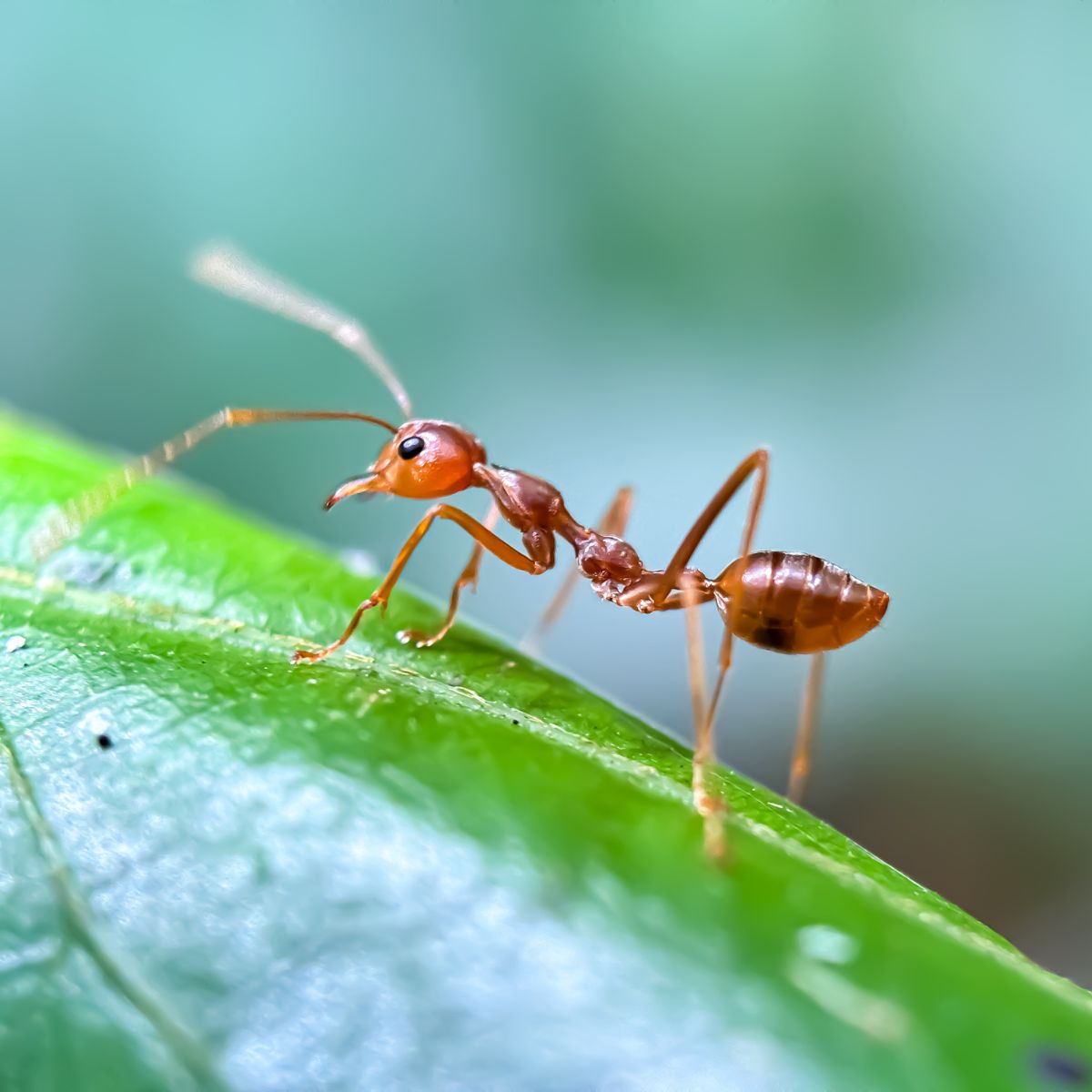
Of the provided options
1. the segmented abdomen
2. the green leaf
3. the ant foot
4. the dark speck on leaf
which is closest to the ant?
the segmented abdomen

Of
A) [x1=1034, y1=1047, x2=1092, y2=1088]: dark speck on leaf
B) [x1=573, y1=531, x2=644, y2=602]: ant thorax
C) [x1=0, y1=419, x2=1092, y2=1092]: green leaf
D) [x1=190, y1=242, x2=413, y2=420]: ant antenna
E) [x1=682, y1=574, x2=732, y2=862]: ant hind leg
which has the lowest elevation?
[x1=0, y1=419, x2=1092, y2=1092]: green leaf

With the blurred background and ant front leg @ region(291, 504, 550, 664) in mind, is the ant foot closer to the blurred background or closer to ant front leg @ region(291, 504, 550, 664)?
ant front leg @ region(291, 504, 550, 664)

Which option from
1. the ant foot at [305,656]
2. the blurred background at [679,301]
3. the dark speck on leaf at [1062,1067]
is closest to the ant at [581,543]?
the ant foot at [305,656]

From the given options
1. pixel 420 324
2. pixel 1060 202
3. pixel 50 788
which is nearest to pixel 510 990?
pixel 50 788

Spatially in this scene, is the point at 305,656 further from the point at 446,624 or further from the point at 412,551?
the point at 412,551

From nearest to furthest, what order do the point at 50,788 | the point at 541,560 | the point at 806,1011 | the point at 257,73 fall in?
1. the point at 806,1011
2. the point at 50,788
3. the point at 541,560
4. the point at 257,73

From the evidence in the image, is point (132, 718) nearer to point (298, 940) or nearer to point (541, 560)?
point (298, 940)

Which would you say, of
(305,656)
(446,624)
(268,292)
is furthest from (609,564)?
(305,656)
